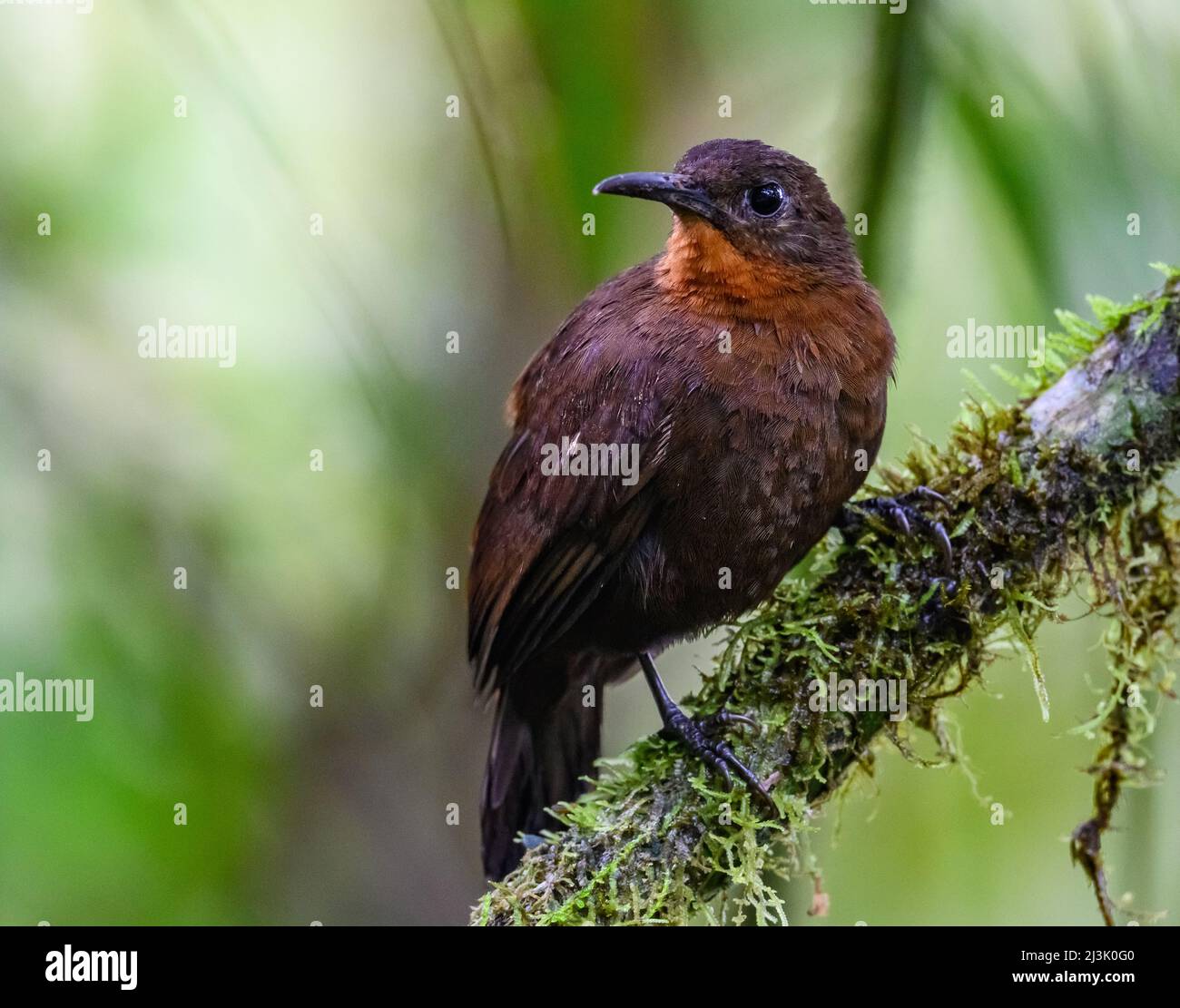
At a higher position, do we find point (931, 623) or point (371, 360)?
point (371, 360)

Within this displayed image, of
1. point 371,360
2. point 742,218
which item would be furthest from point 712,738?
point 371,360

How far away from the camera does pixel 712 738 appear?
235 cm

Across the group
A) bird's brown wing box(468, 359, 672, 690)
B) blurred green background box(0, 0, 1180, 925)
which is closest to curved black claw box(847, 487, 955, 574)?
bird's brown wing box(468, 359, 672, 690)

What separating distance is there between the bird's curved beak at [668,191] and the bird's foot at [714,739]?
120 cm

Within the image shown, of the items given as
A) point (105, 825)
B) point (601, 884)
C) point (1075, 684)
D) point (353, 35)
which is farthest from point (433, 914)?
point (353, 35)

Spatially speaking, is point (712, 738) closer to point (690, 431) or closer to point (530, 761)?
point (690, 431)

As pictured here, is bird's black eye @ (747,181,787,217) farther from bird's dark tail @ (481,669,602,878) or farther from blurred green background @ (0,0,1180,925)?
bird's dark tail @ (481,669,602,878)

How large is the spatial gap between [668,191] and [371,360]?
1169 mm

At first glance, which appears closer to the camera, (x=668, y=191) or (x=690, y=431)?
(x=690, y=431)

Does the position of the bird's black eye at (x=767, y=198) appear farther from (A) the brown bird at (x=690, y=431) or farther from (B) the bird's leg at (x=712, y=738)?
(B) the bird's leg at (x=712, y=738)

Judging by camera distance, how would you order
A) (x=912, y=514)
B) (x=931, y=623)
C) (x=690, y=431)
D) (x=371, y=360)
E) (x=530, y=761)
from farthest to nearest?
(x=371, y=360) < (x=530, y=761) < (x=690, y=431) < (x=912, y=514) < (x=931, y=623)

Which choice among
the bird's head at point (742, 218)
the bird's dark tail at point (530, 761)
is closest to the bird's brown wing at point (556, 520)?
the bird's dark tail at point (530, 761)

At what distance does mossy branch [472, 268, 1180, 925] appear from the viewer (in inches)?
87.2

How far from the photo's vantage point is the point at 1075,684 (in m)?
3.68
